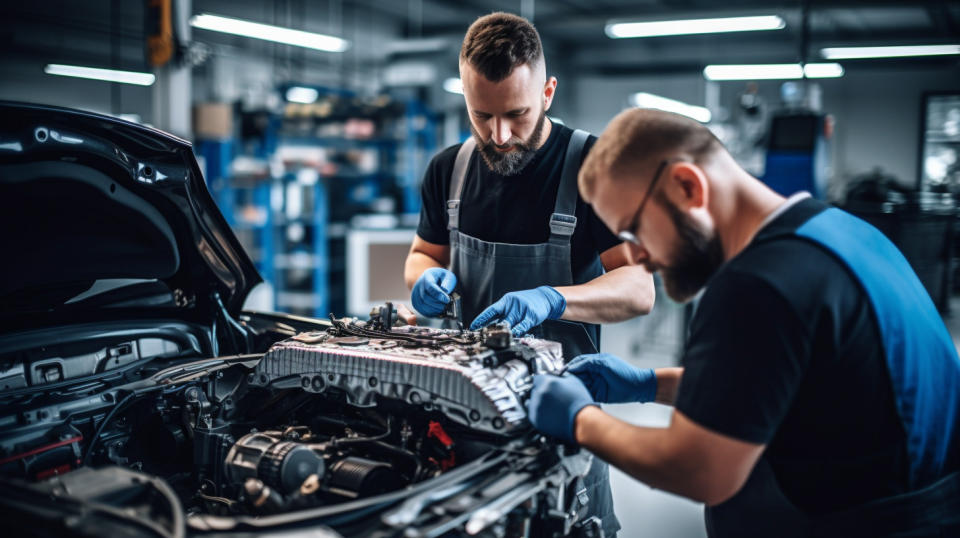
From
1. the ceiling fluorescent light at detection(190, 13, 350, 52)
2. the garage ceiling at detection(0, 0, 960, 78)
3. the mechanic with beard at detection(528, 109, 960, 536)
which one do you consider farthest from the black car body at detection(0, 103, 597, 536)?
the garage ceiling at detection(0, 0, 960, 78)

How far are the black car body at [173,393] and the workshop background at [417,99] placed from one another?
7.24 feet

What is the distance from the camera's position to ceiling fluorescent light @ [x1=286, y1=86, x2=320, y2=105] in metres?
9.55

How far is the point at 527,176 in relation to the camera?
7.07ft

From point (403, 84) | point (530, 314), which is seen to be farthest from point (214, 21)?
point (530, 314)

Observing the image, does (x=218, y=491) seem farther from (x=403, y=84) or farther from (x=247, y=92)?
(x=247, y=92)

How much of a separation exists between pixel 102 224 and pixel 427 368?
1.03 m

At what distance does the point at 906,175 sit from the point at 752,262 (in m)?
16.1

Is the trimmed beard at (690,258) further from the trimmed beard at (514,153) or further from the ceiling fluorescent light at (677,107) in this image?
the ceiling fluorescent light at (677,107)

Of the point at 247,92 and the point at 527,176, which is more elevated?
the point at 247,92

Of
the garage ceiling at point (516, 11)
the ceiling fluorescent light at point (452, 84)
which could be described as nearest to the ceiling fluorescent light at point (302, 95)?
the garage ceiling at point (516, 11)

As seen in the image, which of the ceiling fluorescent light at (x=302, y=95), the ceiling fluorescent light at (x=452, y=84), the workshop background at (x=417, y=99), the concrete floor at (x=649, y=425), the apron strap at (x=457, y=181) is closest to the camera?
the apron strap at (x=457, y=181)

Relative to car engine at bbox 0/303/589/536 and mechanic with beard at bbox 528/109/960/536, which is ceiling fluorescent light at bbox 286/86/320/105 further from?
mechanic with beard at bbox 528/109/960/536

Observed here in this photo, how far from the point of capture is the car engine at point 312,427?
138 centimetres

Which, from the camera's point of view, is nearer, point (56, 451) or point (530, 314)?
point (56, 451)
